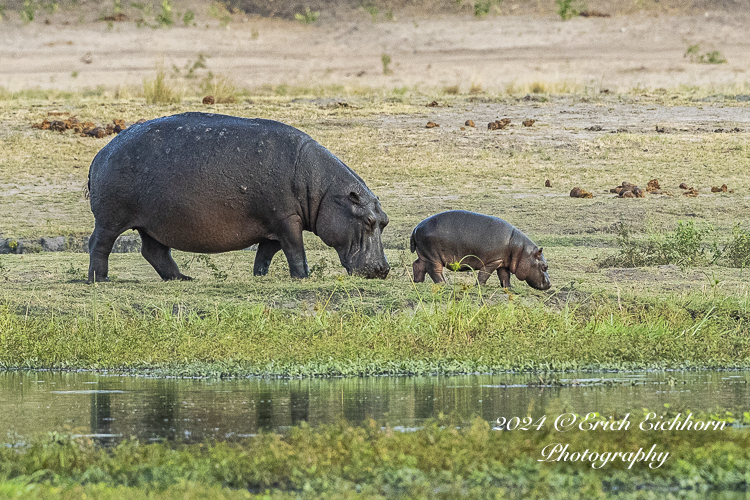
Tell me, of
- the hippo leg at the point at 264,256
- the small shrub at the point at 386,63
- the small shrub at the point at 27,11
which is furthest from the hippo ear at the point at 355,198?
the small shrub at the point at 27,11

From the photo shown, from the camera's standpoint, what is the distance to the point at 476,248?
11.3m

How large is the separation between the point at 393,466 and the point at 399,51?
3387 centimetres

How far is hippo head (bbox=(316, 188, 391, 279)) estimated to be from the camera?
10961mm

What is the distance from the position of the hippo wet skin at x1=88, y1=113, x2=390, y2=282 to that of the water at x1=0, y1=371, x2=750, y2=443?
3081 mm

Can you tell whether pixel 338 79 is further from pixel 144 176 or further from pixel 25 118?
pixel 144 176

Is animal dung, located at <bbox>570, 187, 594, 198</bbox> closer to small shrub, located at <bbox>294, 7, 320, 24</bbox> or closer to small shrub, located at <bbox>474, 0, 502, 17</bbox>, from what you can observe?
small shrub, located at <bbox>474, 0, 502, 17</bbox>

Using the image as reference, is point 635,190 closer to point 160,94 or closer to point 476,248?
point 476,248

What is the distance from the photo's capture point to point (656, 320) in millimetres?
9125

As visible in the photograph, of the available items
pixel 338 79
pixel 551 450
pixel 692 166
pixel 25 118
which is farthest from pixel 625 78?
pixel 551 450

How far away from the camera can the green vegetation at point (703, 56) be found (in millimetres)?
35500

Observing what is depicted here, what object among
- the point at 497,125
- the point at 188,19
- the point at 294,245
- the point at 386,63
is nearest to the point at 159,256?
the point at 294,245

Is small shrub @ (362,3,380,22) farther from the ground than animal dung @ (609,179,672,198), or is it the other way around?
animal dung @ (609,179,672,198)

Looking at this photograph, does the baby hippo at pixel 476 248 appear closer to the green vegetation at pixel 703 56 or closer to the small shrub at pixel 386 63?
the small shrub at pixel 386 63

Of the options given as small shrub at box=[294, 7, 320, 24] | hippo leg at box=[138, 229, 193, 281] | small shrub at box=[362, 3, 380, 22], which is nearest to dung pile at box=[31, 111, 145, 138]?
hippo leg at box=[138, 229, 193, 281]
